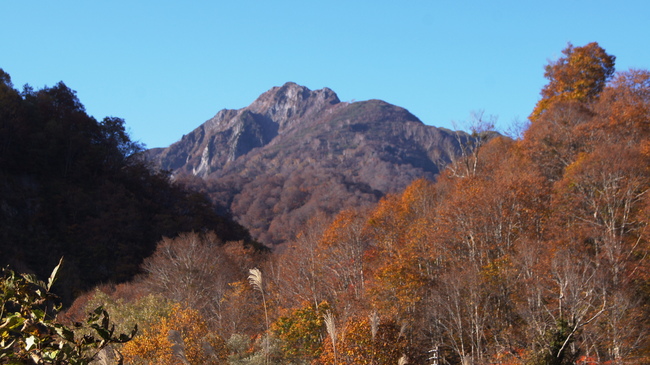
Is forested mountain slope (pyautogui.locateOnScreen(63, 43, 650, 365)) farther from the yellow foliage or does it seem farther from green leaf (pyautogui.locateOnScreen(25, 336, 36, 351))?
green leaf (pyautogui.locateOnScreen(25, 336, 36, 351))

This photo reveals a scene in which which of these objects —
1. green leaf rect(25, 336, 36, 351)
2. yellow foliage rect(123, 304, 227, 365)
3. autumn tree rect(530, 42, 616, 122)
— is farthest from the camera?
autumn tree rect(530, 42, 616, 122)

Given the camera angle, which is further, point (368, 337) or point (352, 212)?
point (352, 212)

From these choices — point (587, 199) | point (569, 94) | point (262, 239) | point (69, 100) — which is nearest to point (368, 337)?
point (587, 199)

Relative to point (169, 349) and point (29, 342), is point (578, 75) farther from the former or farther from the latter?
point (29, 342)

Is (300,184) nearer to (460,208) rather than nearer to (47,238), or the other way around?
(47,238)

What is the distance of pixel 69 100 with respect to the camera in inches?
3145

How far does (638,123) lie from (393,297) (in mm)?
23618

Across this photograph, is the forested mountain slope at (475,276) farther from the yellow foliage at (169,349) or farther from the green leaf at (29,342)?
the green leaf at (29,342)

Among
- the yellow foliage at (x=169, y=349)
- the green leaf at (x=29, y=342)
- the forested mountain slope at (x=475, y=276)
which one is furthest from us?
the forested mountain slope at (x=475, y=276)

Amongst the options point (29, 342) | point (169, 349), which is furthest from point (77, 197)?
point (29, 342)

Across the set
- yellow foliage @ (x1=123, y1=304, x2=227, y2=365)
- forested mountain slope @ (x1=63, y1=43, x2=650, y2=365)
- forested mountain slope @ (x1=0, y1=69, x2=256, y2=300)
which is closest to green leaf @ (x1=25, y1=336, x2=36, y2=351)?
forested mountain slope @ (x1=63, y1=43, x2=650, y2=365)

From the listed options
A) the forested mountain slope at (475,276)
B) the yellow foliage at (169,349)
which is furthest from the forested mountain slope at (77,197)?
the yellow foliage at (169,349)

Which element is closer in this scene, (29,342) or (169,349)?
(29,342)

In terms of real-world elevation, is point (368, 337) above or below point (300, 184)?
below
